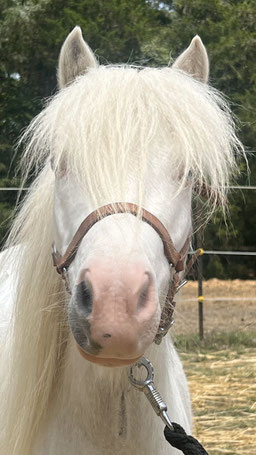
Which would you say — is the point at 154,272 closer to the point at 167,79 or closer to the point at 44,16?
the point at 167,79

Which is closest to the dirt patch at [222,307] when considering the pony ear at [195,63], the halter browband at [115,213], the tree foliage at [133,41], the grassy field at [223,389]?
the grassy field at [223,389]

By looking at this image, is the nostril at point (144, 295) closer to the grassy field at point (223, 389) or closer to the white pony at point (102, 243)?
the white pony at point (102, 243)

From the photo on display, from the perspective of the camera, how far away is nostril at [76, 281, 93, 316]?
1.45 meters

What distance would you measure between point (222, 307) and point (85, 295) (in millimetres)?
9187

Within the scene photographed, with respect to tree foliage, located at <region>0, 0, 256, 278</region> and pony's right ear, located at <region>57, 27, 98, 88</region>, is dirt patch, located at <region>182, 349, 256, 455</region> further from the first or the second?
pony's right ear, located at <region>57, 27, 98, 88</region>

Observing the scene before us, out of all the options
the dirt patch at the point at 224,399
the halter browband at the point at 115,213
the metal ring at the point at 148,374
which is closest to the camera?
the halter browband at the point at 115,213

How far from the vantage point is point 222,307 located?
10.5 m

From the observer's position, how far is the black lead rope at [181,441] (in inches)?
72.8

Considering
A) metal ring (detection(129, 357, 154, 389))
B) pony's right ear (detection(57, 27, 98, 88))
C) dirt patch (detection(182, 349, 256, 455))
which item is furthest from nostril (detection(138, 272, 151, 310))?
dirt patch (detection(182, 349, 256, 455))

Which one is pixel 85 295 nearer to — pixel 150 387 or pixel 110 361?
pixel 110 361

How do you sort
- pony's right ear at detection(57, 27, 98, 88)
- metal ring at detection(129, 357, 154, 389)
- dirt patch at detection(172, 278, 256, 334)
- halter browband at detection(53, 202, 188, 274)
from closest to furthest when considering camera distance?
halter browband at detection(53, 202, 188, 274), metal ring at detection(129, 357, 154, 389), pony's right ear at detection(57, 27, 98, 88), dirt patch at detection(172, 278, 256, 334)

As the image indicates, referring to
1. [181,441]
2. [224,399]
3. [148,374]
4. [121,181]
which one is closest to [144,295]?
[121,181]

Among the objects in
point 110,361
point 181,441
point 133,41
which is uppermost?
point 110,361

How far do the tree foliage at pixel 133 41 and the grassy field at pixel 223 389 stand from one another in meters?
1.79
